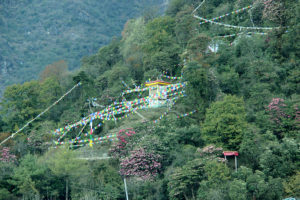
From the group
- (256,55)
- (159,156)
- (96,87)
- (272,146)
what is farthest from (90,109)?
(272,146)

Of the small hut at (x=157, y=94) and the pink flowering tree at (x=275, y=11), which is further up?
the pink flowering tree at (x=275, y=11)


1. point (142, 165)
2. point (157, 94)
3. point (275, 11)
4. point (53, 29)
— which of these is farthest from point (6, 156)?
point (53, 29)

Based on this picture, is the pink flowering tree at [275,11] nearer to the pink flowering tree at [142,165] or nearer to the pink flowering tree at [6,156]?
the pink flowering tree at [142,165]

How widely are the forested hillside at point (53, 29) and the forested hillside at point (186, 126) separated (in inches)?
1389

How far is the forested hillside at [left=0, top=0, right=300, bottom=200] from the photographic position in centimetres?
1798

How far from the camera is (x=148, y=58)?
3550cm

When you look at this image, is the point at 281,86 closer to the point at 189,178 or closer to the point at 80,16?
the point at 189,178

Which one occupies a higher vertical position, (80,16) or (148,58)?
(80,16)

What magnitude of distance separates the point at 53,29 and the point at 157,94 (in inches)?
2338

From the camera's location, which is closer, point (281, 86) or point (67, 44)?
point (281, 86)

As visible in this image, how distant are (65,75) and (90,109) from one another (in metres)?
12.8

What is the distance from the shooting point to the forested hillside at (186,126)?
18.0 metres

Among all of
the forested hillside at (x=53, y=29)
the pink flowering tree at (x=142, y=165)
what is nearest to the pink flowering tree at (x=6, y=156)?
the pink flowering tree at (x=142, y=165)

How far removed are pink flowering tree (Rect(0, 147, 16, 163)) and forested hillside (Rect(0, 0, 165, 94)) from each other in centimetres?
4300
